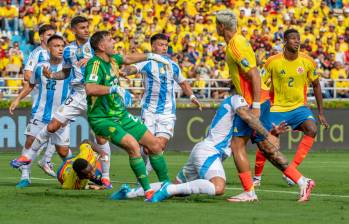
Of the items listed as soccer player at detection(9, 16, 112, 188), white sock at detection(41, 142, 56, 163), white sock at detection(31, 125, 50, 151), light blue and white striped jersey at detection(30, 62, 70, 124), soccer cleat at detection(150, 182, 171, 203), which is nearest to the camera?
soccer cleat at detection(150, 182, 171, 203)

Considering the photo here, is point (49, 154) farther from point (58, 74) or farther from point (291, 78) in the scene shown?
point (291, 78)

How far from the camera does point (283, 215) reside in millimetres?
11242

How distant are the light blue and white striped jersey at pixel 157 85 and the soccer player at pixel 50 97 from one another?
4.35 ft

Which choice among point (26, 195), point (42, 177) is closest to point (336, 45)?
point (42, 177)

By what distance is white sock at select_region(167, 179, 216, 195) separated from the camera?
12.3 meters

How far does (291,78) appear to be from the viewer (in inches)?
637

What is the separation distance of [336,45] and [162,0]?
20.2 feet

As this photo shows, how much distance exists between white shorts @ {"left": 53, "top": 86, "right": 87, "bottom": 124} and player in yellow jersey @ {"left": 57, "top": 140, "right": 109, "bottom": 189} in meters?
0.49

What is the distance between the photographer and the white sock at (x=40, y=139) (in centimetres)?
1587

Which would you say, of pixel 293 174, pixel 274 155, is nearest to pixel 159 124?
pixel 274 155

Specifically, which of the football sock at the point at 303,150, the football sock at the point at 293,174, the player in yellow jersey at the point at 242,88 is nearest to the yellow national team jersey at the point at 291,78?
the football sock at the point at 303,150

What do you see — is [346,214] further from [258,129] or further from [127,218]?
[127,218]

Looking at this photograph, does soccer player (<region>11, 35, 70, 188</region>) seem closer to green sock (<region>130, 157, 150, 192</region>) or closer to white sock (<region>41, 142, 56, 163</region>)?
white sock (<region>41, 142, 56, 163</region>)

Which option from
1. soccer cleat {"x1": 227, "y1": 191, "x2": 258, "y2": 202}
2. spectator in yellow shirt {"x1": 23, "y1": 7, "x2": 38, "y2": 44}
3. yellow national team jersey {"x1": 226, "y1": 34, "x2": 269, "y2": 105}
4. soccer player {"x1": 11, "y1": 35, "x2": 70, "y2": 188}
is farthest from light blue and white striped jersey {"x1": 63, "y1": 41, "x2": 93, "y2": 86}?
spectator in yellow shirt {"x1": 23, "y1": 7, "x2": 38, "y2": 44}
